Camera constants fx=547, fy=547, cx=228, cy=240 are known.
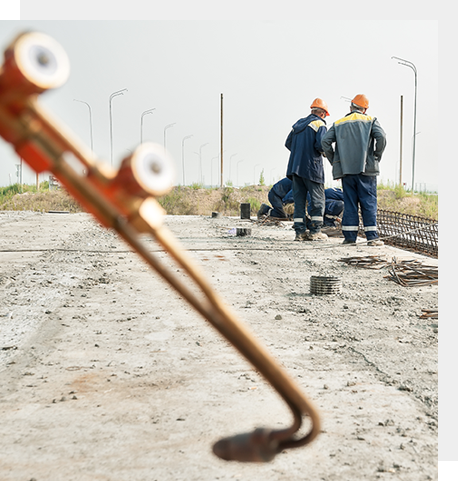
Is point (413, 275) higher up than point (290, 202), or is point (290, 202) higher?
point (290, 202)

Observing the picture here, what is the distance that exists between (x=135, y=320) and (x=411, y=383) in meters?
2.09

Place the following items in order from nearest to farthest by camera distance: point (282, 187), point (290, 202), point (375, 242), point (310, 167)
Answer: point (375, 242) < point (310, 167) < point (282, 187) < point (290, 202)

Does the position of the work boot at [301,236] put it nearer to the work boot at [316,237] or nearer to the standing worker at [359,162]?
the work boot at [316,237]

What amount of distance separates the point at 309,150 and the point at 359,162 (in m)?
1.10

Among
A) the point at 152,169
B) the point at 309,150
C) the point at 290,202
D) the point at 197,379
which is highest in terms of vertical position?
the point at 309,150

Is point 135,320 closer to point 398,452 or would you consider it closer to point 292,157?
point 398,452

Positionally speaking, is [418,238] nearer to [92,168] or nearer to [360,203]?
[360,203]

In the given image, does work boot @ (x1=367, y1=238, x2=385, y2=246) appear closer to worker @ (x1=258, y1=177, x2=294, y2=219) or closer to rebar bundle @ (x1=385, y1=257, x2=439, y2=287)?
rebar bundle @ (x1=385, y1=257, x2=439, y2=287)

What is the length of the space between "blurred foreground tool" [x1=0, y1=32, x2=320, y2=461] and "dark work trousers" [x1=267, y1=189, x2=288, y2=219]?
40.6ft

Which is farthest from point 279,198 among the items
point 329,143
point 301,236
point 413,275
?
point 413,275

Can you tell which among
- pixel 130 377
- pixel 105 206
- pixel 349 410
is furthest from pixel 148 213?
pixel 130 377

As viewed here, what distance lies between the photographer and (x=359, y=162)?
344 inches

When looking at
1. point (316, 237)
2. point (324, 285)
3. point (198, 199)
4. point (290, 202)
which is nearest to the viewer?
point (324, 285)

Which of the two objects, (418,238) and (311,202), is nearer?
(418,238)
